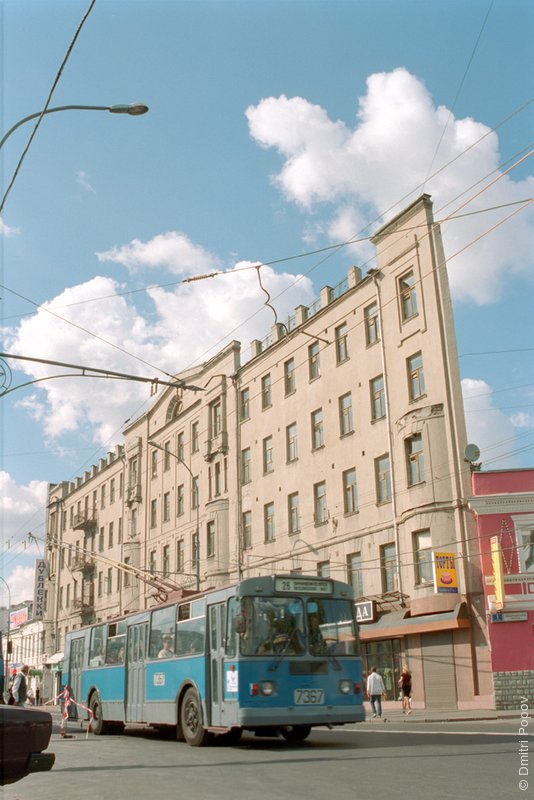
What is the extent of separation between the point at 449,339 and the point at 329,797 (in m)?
22.7

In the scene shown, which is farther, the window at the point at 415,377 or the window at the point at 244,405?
the window at the point at 244,405

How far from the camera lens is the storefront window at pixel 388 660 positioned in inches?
1179

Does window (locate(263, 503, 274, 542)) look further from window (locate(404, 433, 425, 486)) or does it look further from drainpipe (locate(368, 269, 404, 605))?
window (locate(404, 433, 425, 486))

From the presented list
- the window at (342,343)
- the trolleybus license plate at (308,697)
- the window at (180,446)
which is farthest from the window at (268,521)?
the trolleybus license plate at (308,697)

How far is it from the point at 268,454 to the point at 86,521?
94.1 feet

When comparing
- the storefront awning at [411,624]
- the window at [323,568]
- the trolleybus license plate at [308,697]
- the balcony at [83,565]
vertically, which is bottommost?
the trolleybus license plate at [308,697]

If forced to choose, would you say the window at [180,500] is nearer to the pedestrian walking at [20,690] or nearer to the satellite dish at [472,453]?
the satellite dish at [472,453]

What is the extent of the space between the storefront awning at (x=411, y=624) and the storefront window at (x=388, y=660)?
20.1 inches

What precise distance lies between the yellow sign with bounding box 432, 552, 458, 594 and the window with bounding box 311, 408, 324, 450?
9.74 meters

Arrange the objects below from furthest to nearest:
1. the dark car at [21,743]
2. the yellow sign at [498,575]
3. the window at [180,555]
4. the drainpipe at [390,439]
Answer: the window at [180,555] < the drainpipe at [390,439] < the yellow sign at [498,575] < the dark car at [21,743]

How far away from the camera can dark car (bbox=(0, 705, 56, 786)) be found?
5793 mm

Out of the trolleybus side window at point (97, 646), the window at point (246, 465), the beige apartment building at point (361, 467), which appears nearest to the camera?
the trolleybus side window at point (97, 646)

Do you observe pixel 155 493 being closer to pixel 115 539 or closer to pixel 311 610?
pixel 115 539

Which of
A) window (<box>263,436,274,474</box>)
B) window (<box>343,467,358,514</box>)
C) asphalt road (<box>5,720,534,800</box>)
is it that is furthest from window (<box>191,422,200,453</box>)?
asphalt road (<box>5,720,534,800</box>)
